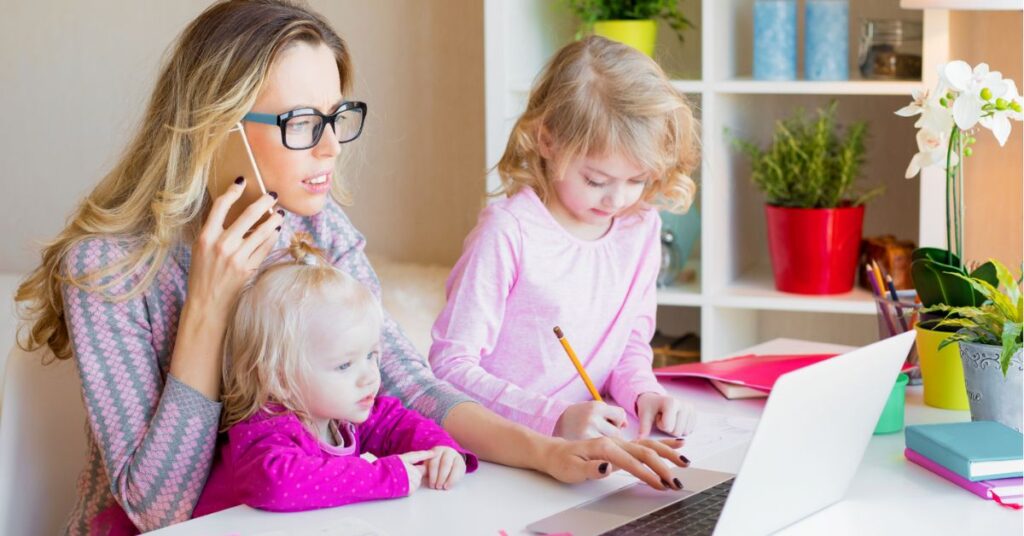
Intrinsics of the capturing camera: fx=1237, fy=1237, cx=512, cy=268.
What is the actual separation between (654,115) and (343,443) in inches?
26.3

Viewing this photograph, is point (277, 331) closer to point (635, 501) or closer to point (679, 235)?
point (635, 501)

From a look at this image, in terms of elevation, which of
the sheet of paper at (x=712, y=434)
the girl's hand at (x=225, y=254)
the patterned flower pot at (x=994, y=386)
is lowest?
the sheet of paper at (x=712, y=434)

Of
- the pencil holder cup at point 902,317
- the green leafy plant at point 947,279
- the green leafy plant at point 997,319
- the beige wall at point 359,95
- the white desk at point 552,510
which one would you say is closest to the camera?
the white desk at point 552,510

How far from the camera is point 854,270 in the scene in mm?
2652

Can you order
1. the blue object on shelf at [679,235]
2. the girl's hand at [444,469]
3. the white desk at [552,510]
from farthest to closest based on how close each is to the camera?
the blue object on shelf at [679,235]
the girl's hand at [444,469]
the white desk at [552,510]

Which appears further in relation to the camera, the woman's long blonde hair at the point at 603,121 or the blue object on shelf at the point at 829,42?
the blue object on shelf at the point at 829,42

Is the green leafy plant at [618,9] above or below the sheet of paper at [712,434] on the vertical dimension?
above

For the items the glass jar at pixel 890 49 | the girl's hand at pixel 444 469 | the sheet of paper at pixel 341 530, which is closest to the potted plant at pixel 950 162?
the girl's hand at pixel 444 469

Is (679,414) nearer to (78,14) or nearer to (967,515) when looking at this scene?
(967,515)

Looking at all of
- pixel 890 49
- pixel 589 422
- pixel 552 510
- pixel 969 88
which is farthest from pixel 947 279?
pixel 890 49

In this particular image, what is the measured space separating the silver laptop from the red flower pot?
4.41 feet

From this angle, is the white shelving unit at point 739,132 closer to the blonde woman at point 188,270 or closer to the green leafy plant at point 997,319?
the green leafy plant at point 997,319

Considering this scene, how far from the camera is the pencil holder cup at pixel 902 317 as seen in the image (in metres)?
1.64

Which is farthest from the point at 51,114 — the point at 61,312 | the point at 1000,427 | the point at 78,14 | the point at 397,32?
the point at 1000,427
